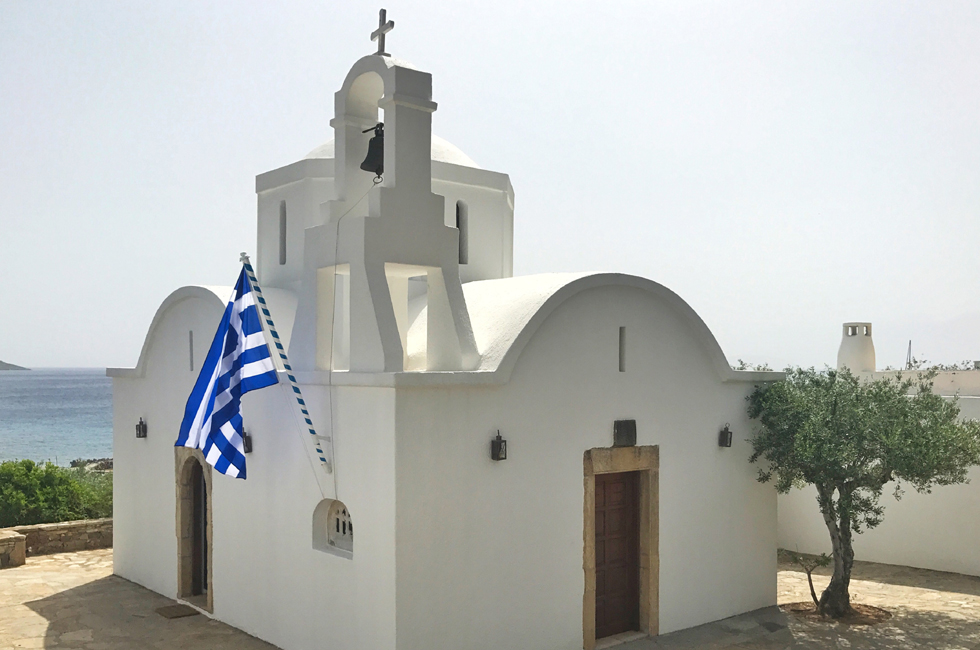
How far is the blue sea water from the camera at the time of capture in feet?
215

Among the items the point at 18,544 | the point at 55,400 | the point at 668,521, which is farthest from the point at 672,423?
the point at 55,400

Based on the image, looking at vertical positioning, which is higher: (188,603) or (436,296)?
(436,296)

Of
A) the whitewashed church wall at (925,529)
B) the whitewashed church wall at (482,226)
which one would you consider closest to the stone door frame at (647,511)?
the whitewashed church wall at (482,226)

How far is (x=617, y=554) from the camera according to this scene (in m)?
9.30

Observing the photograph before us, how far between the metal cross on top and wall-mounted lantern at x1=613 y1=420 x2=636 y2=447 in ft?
14.5

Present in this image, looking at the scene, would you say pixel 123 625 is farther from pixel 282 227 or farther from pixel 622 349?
pixel 622 349

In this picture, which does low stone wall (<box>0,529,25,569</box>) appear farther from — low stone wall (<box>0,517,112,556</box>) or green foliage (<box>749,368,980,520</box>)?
green foliage (<box>749,368,980,520</box>)

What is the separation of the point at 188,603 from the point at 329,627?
3.15m

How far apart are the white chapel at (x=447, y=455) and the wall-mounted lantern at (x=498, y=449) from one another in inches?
0.9

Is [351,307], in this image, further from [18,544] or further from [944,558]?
[944,558]

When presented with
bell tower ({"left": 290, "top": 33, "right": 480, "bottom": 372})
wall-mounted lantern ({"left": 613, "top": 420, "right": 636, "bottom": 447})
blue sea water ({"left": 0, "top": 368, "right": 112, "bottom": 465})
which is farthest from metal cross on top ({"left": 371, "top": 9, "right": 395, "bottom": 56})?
blue sea water ({"left": 0, "top": 368, "right": 112, "bottom": 465})

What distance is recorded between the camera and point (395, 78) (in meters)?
8.12

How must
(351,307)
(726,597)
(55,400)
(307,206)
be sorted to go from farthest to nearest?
(55,400), (307,206), (726,597), (351,307)

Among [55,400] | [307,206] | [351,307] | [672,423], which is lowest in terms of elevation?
[55,400]
